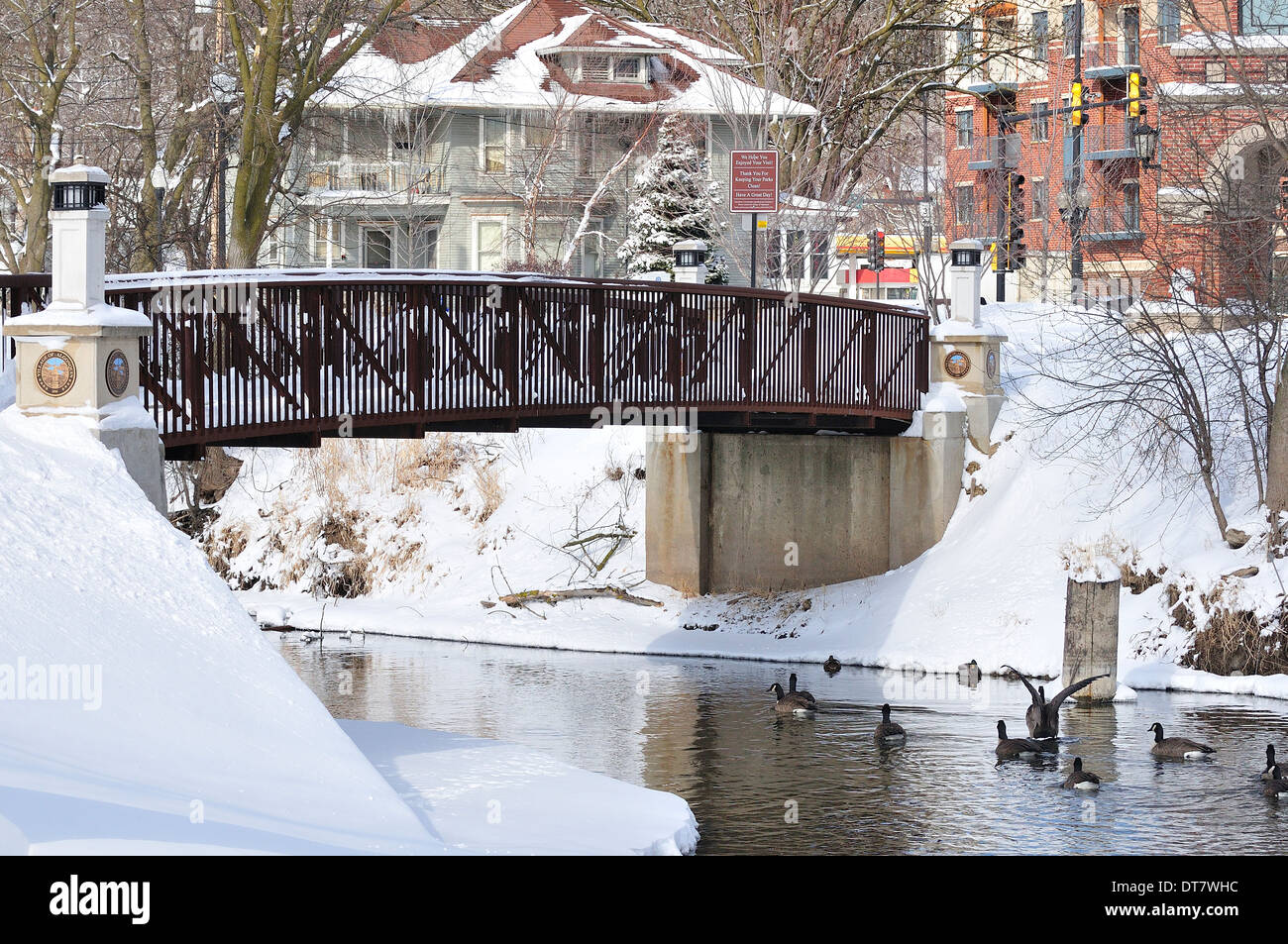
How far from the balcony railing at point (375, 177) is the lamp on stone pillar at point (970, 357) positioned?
22.6 metres

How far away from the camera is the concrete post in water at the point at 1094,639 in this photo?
78.0ft

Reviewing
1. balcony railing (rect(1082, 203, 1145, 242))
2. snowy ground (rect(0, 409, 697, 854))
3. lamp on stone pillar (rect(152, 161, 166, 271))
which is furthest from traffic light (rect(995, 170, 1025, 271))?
snowy ground (rect(0, 409, 697, 854))

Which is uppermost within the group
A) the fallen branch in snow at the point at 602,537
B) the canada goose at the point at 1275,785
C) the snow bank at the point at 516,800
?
the fallen branch in snow at the point at 602,537

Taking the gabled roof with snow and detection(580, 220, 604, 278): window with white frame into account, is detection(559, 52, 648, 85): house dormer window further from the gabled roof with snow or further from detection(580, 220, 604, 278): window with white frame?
detection(580, 220, 604, 278): window with white frame

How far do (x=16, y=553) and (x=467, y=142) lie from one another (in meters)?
37.3

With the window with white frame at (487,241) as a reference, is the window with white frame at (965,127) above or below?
above

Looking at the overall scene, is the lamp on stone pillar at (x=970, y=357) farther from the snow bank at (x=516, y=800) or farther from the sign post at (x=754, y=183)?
the snow bank at (x=516, y=800)

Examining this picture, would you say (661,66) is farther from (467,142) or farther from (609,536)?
(609,536)

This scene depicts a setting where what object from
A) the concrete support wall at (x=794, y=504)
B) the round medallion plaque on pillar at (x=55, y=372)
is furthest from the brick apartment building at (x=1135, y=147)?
the round medallion plaque on pillar at (x=55, y=372)

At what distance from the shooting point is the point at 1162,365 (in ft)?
91.9

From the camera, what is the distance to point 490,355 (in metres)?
23.6

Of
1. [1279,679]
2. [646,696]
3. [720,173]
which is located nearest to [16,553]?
[646,696]

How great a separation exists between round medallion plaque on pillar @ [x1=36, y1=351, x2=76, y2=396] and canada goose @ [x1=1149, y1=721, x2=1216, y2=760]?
35.3 feet

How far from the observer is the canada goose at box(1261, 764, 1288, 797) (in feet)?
58.1
